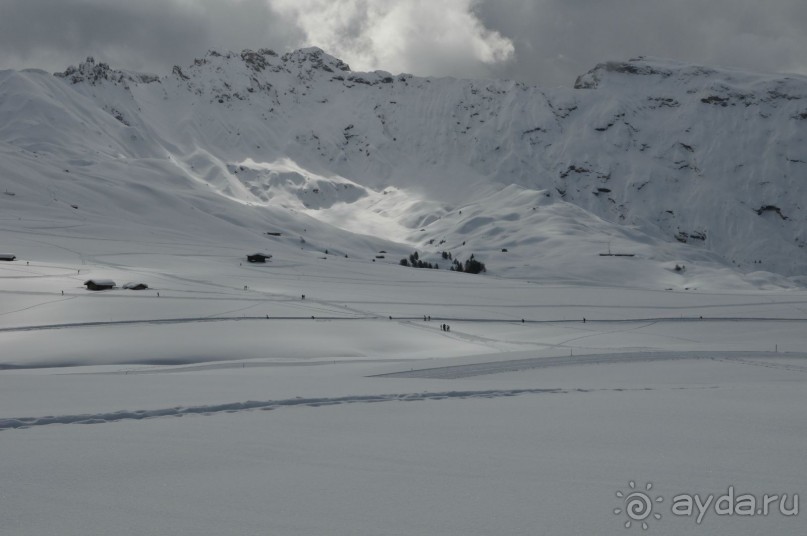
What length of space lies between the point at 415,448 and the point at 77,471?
3788 millimetres

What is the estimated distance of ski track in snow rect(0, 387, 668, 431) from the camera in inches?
352

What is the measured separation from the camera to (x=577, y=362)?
24.5 metres

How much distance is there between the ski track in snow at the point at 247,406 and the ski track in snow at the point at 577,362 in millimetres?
7477

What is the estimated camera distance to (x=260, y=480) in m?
6.62

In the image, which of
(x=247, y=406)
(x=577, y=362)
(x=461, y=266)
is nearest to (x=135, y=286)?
(x=577, y=362)

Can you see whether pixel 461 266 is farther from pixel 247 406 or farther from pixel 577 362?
pixel 247 406

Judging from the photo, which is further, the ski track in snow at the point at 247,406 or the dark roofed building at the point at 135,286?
the dark roofed building at the point at 135,286

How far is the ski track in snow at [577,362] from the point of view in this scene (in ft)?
Result: 70.1

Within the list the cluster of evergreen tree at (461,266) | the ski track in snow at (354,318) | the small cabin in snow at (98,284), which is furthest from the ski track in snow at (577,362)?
the cluster of evergreen tree at (461,266)

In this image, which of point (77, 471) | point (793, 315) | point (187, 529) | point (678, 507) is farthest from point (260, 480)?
point (793, 315)

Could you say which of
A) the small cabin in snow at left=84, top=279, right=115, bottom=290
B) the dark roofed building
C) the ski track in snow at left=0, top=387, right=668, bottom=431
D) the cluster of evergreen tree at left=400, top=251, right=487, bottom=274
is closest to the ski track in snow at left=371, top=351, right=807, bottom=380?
the ski track in snow at left=0, top=387, right=668, bottom=431

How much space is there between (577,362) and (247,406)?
1694 cm

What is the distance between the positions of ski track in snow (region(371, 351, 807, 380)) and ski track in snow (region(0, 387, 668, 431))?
748cm

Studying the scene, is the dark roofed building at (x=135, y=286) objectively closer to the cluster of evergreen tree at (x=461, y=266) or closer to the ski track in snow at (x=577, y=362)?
the ski track in snow at (x=577, y=362)
